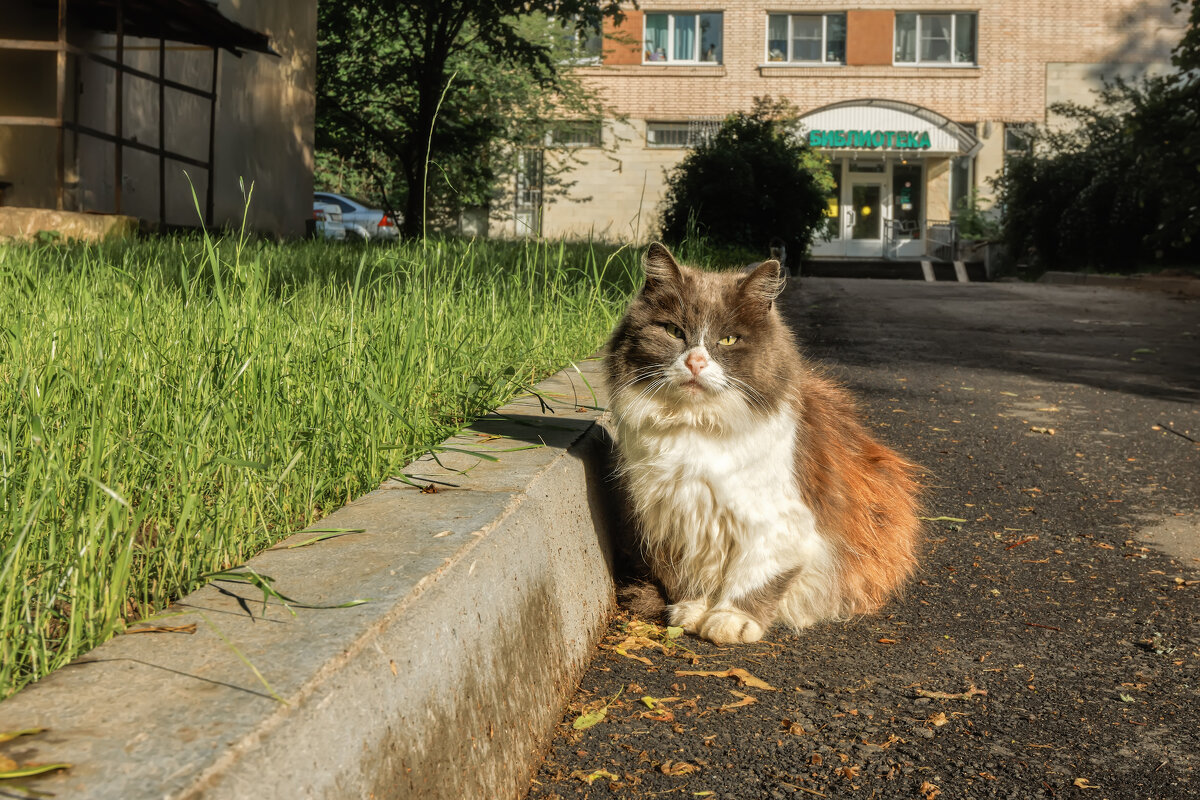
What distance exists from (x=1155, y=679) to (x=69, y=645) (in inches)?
98.6

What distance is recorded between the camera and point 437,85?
60.7ft

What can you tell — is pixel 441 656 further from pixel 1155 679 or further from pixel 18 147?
pixel 18 147

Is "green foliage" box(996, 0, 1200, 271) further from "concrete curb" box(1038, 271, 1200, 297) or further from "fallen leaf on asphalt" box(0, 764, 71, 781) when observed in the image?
"fallen leaf on asphalt" box(0, 764, 71, 781)

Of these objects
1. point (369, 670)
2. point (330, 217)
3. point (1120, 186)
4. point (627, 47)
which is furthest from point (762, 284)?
point (627, 47)

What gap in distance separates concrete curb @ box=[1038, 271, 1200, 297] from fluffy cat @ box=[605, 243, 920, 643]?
14966mm

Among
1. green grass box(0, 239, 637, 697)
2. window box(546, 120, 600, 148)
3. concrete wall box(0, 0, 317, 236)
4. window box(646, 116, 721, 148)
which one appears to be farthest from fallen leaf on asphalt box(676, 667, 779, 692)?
window box(646, 116, 721, 148)

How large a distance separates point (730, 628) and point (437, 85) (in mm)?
16986

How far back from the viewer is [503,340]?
4695mm

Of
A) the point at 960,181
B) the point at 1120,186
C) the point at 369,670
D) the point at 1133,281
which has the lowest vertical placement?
the point at 369,670

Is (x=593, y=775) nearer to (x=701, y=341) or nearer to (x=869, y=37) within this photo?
(x=701, y=341)

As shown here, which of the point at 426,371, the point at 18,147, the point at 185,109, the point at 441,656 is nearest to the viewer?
the point at 441,656

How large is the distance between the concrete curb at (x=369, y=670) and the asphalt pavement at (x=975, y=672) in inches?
9.6

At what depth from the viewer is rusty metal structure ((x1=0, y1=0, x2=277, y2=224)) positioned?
1231 cm

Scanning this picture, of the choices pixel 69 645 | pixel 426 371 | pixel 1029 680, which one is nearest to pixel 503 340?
pixel 426 371
